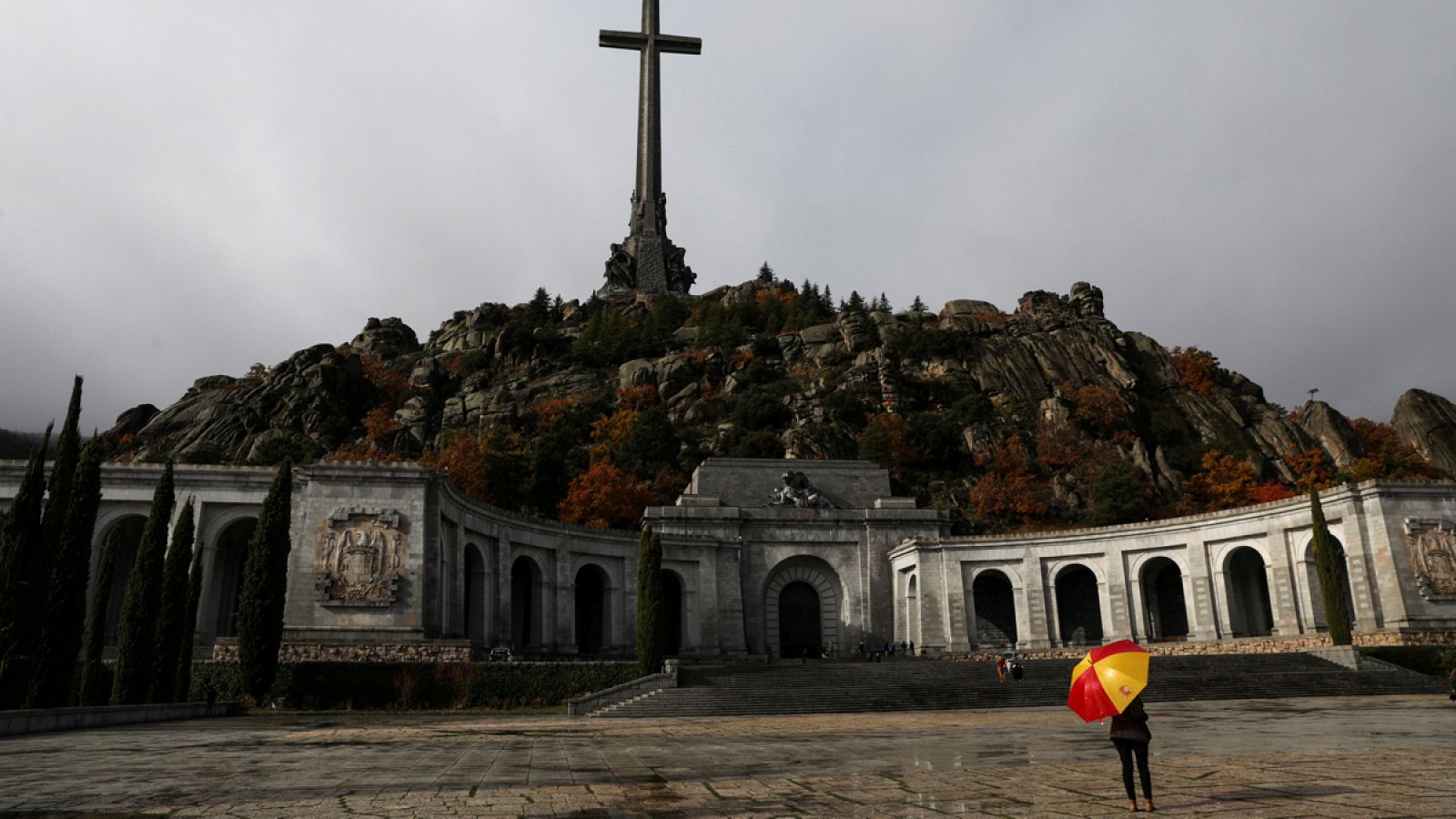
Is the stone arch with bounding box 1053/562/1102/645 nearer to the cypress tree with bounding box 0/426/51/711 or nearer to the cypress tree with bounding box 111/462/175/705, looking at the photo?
the cypress tree with bounding box 111/462/175/705

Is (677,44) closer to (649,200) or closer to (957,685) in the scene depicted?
(649,200)

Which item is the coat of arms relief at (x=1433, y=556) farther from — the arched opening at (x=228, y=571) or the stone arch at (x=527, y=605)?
the arched opening at (x=228, y=571)

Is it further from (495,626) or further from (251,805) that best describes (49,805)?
(495,626)

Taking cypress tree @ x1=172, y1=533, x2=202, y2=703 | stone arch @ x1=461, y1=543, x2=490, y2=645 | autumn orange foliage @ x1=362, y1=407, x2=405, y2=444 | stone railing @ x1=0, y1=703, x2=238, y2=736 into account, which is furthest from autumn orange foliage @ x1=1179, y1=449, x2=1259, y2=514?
autumn orange foliage @ x1=362, y1=407, x2=405, y2=444

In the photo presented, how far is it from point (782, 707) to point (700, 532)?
18233 mm

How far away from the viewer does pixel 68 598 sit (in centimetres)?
2205

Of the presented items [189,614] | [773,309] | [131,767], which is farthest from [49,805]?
[773,309]

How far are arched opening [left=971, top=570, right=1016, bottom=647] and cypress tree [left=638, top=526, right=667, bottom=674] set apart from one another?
18.2 metres

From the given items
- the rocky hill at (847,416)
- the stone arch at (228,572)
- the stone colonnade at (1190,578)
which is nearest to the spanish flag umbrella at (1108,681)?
the stone colonnade at (1190,578)

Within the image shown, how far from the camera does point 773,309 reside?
101m

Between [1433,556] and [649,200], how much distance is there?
7662 centimetres

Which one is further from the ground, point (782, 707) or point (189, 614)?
point (189, 614)

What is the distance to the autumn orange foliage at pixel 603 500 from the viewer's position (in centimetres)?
5475

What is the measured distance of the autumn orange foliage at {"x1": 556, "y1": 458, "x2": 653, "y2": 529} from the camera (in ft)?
180
